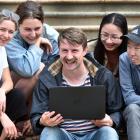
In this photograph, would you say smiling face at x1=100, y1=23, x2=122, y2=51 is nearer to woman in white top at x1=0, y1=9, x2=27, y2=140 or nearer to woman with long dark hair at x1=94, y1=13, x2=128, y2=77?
woman with long dark hair at x1=94, y1=13, x2=128, y2=77

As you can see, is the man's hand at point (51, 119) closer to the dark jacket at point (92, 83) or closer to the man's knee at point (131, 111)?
the dark jacket at point (92, 83)

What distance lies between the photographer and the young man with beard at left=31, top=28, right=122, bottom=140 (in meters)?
2.95

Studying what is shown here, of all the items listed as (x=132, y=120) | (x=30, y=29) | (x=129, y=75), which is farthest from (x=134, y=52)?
(x=30, y=29)

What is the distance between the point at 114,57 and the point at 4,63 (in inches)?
36.6

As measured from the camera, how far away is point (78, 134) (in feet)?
10.0

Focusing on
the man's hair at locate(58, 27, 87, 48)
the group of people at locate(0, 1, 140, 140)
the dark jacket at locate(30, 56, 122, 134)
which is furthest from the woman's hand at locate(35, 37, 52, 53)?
the man's hair at locate(58, 27, 87, 48)

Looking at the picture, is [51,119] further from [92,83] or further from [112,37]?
[112,37]

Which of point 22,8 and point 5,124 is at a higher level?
point 22,8

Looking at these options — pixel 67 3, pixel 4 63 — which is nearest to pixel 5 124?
pixel 4 63

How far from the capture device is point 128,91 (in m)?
3.26

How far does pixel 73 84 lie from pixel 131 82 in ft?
1.64

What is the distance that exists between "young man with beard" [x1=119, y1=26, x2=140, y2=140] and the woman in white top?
30.2 inches

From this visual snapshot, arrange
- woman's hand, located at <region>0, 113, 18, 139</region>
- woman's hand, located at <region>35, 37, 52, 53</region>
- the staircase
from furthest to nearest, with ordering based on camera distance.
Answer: the staircase → woman's hand, located at <region>35, 37, 52, 53</region> → woman's hand, located at <region>0, 113, 18, 139</region>

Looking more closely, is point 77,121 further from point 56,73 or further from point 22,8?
point 22,8
